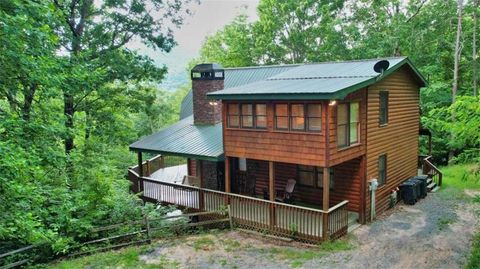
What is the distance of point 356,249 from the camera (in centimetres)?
1081

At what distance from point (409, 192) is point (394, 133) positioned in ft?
8.16

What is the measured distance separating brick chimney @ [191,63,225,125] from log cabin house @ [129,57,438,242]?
0.05 meters

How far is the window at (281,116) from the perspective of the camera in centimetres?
1193

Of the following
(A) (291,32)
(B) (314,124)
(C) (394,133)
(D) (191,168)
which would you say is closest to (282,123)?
(B) (314,124)

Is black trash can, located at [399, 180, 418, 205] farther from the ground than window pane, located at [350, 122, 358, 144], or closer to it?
closer to it

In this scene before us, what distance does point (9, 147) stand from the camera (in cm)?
654

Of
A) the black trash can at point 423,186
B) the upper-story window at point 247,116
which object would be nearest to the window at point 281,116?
the upper-story window at point 247,116

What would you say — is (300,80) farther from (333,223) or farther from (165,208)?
(165,208)

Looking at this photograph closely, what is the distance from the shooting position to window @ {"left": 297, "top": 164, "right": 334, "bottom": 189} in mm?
14227

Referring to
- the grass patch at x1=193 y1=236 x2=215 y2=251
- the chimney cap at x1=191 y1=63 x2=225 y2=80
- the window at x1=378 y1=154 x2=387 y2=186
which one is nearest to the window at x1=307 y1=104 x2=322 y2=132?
the window at x1=378 y1=154 x2=387 y2=186

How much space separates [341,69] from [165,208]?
8594mm

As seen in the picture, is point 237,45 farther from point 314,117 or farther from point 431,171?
point 314,117

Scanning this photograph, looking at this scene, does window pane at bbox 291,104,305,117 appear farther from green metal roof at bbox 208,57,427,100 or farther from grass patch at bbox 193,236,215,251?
grass patch at bbox 193,236,215,251

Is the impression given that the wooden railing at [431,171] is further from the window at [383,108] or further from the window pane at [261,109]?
the window pane at [261,109]
